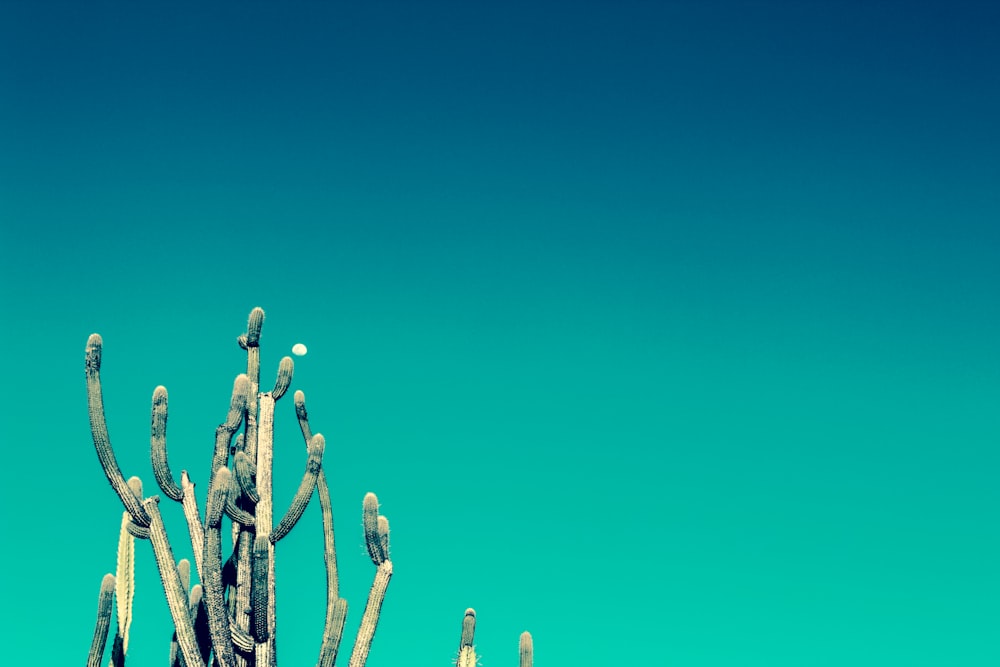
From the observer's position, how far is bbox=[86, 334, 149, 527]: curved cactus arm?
10.1m

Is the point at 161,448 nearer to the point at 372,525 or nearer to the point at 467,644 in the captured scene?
the point at 372,525

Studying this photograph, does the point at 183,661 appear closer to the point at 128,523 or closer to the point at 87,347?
the point at 128,523

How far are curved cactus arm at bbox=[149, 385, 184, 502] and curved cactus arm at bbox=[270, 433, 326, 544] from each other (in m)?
0.95

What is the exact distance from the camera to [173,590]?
995 centimetres

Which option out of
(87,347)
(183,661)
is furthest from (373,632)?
(87,347)

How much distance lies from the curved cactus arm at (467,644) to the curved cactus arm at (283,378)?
2758 millimetres

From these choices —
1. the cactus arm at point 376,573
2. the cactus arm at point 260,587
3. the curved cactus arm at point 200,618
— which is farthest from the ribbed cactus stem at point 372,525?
the curved cactus arm at point 200,618

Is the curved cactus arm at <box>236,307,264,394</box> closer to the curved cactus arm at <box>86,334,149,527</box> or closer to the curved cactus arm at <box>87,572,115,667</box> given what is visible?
the curved cactus arm at <box>86,334,149,527</box>

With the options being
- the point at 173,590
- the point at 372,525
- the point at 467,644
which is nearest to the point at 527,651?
the point at 467,644

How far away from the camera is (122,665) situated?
34.5 feet

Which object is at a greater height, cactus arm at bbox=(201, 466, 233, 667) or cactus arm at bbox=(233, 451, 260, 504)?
cactus arm at bbox=(233, 451, 260, 504)

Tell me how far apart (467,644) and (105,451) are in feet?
11.9

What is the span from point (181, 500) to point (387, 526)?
1920 millimetres

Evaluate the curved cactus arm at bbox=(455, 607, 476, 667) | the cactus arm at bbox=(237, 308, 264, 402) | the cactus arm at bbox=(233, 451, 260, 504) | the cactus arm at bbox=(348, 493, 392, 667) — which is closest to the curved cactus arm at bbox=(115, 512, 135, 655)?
the cactus arm at bbox=(233, 451, 260, 504)
